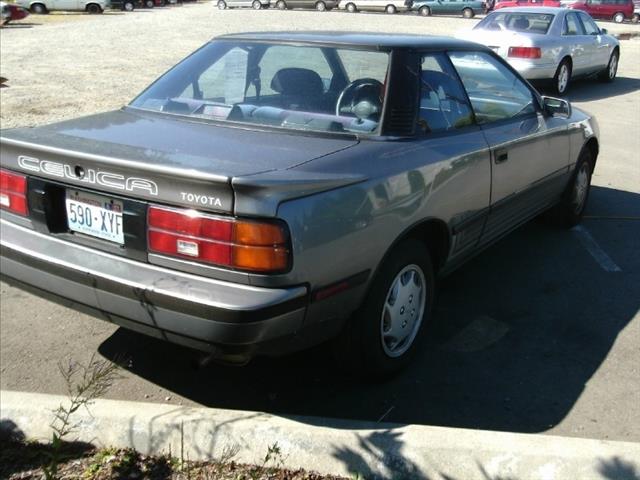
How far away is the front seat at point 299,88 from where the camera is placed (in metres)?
3.61

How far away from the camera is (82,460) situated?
2773 millimetres

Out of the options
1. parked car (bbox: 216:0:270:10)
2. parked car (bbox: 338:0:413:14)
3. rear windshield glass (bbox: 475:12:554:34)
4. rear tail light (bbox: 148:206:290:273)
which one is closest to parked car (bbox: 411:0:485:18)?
parked car (bbox: 338:0:413:14)

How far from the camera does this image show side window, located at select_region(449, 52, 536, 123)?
417 centimetres

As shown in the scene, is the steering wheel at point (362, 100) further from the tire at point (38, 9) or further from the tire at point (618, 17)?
the tire at point (38, 9)

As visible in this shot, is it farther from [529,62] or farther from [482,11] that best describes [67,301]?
[482,11]

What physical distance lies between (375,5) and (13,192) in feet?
126

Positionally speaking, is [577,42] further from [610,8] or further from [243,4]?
[243,4]

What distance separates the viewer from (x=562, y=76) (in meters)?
A: 12.7

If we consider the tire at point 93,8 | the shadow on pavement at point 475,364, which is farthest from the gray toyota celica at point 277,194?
the tire at point 93,8

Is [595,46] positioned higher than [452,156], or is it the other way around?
[452,156]

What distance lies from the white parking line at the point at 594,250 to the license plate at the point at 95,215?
3526mm

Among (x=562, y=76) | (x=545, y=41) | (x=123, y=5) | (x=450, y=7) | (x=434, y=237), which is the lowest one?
(x=123, y=5)

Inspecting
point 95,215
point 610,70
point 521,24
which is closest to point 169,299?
point 95,215

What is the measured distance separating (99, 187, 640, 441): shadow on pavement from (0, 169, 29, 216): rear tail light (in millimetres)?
947
